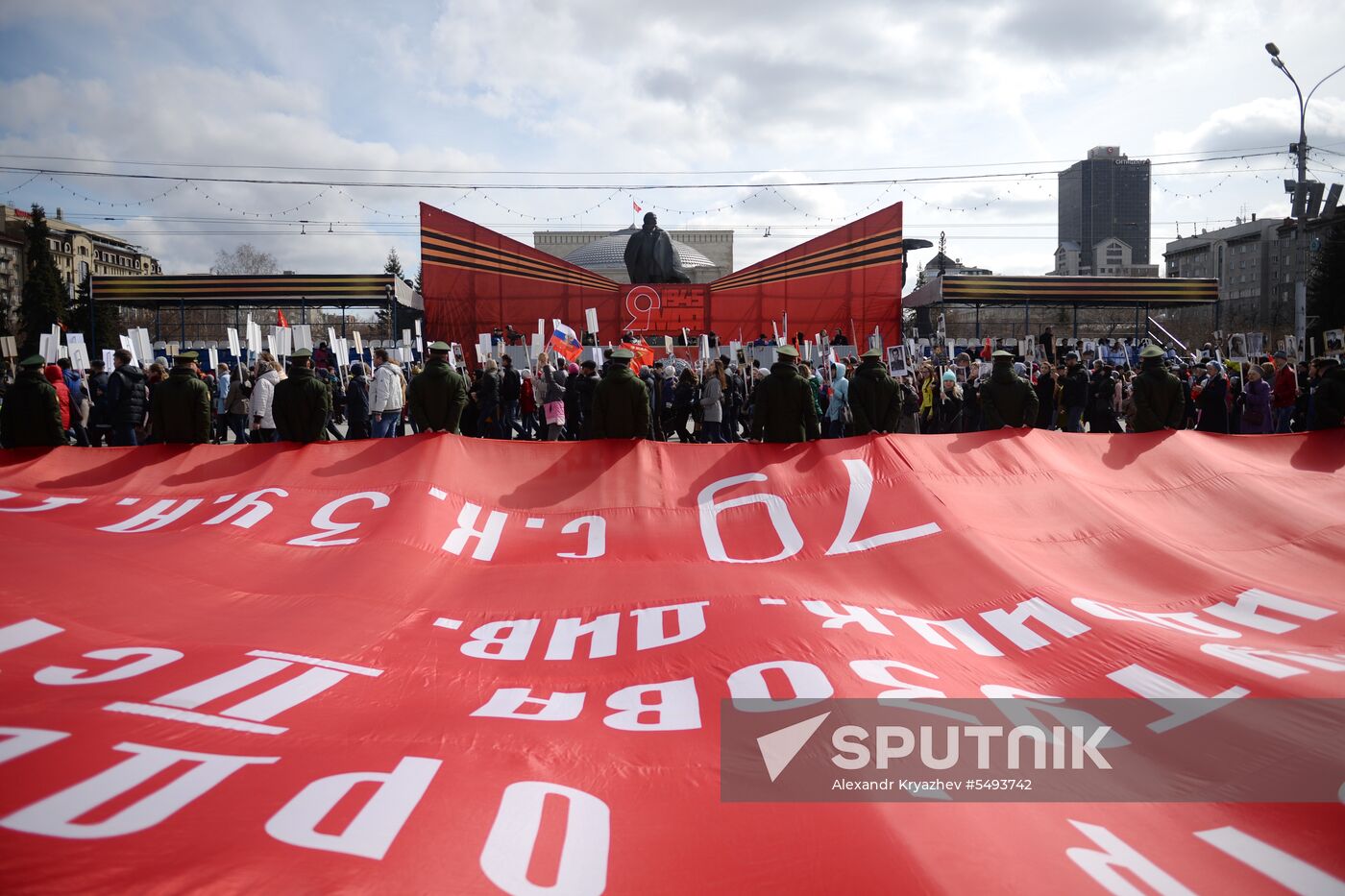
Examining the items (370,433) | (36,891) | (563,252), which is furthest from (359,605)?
(563,252)

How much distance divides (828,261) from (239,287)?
2477 centimetres

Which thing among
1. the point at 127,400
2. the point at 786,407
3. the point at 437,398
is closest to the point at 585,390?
the point at 437,398

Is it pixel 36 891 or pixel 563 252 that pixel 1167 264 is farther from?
pixel 36 891

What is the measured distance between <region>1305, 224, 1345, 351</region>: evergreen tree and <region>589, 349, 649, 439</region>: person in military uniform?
179ft

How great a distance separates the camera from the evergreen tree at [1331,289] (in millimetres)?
49469

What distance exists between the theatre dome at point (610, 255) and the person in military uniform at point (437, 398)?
202ft


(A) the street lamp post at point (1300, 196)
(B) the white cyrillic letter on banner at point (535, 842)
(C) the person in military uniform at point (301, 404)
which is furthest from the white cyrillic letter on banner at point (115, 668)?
(A) the street lamp post at point (1300, 196)

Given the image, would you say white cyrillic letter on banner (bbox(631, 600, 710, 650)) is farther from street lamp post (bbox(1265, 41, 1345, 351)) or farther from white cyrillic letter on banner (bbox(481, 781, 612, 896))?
street lamp post (bbox(1265, 41, 1345, 351))

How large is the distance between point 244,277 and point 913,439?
36.2 metres

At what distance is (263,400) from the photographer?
38.2 feet

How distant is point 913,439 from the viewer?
7234 millimetres

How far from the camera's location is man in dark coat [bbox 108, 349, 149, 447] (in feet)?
40.8

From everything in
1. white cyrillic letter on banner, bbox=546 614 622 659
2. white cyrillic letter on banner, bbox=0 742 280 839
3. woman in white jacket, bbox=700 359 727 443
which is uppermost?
woman in white jacket, bbox=700 359 727 443

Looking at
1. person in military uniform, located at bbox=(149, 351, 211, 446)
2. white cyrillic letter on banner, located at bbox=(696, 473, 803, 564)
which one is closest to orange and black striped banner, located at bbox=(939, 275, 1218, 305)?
white cyrillic letter on banner, located at bbox=(696, 473, 803, 564)
